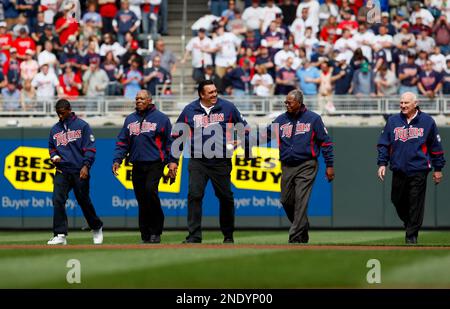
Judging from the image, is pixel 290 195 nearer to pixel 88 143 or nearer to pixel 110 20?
pixel 88 143

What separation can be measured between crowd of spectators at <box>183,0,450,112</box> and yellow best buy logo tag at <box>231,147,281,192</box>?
1497mm

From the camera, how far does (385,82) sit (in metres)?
23.6

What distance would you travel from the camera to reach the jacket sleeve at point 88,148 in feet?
53.9

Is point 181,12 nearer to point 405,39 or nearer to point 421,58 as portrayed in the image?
point 405,39

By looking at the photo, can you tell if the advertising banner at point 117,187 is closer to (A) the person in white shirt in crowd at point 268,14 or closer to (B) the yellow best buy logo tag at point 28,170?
(B) the yellow best buy logo tag at point 28,170

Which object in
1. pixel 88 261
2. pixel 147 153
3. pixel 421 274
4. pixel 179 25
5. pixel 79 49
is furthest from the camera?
pixel 179 25

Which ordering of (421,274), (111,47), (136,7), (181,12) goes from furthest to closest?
(181,12), (136,7), (111,47), (421,274)

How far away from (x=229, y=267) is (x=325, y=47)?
13106mm

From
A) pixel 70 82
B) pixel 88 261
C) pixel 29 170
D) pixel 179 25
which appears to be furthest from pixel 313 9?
pixel 88 261

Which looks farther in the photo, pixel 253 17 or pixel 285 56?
pixel 253 17

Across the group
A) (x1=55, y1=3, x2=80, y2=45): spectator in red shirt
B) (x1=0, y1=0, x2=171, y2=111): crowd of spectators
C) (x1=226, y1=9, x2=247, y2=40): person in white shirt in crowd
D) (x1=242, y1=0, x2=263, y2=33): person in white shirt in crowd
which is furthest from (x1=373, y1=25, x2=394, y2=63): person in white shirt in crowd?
(x1=55, y1=3, x2=80, y2=45): spectator in red shirt

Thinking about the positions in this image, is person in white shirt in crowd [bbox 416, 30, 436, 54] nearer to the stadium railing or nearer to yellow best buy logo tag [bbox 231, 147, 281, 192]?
the stadium railing

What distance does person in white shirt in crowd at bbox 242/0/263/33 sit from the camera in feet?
84.4
